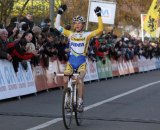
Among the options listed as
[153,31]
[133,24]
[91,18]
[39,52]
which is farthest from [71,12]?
[39,52]

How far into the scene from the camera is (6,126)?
9.97 meters

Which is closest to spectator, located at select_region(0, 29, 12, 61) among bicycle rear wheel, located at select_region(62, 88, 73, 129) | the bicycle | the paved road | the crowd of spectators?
the crowd of spectators

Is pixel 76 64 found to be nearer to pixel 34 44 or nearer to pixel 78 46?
pixel 78 46

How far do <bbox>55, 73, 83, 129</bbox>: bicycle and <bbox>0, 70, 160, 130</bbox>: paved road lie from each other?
0.22 m

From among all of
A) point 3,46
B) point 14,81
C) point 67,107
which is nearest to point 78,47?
point 67,107

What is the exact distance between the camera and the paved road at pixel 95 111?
1020 cm

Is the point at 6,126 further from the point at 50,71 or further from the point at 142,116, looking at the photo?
the point at 50,71

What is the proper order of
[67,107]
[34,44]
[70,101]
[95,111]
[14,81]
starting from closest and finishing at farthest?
[67,107] → [70,101] → [95,111] → [14,81] → [34,44]

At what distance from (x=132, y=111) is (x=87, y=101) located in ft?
7.59

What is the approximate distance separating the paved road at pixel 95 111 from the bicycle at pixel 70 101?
0.71 ft

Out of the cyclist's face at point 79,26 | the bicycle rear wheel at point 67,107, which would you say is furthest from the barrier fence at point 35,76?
the bicycle rear wheel at point 67,107

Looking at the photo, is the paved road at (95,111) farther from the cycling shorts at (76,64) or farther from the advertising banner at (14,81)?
the cycling shorts at (76,64)

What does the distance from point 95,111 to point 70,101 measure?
8.06 ft

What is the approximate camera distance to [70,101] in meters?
9.88
